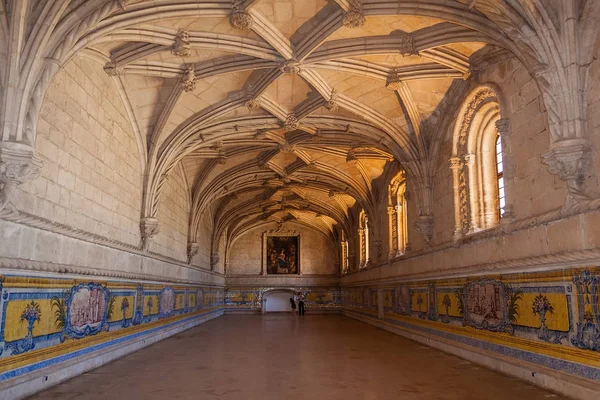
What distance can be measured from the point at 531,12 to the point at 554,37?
1.40ft

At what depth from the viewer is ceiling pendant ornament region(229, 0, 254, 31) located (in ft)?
27.4

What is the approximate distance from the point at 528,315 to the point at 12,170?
7.20 meters

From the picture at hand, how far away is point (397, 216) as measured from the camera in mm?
16422

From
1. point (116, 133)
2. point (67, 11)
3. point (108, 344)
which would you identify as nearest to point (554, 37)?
point (67, 11)

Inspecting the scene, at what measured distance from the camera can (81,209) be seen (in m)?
8.66

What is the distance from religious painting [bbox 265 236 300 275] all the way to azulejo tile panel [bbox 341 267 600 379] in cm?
1910

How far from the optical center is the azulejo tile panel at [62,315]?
252 inches

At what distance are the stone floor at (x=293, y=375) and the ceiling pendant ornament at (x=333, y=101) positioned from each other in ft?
18.5

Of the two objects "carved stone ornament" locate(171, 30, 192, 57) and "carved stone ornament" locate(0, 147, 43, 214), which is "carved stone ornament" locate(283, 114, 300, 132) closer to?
"carved stone ornament" locate(171, 30, 192, 57)

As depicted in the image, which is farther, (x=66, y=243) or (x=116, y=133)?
(x=116, y=133)

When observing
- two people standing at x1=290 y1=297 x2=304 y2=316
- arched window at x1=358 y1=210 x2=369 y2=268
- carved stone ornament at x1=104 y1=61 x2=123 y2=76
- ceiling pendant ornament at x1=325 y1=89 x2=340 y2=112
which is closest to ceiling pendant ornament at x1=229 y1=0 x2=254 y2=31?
carved stone ornament at x1=104 y1=61 x2=123 y2=76

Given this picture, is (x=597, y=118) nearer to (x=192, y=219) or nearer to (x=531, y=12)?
(x=531, y=12)

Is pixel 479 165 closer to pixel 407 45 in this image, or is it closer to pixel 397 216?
pixel 407 45

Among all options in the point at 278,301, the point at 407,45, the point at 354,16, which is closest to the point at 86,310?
the point at 354,16
